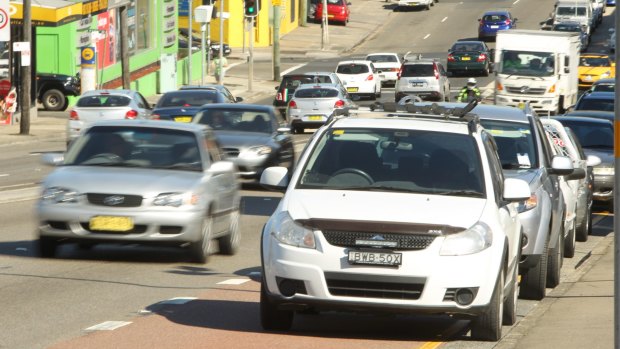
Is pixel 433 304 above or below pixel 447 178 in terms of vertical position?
below

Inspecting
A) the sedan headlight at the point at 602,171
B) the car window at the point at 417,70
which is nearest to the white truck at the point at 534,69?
the car window at the point at 417,70

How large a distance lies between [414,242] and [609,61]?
57032 millimetres

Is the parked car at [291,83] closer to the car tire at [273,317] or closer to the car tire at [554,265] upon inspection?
the car tire at [554,265]

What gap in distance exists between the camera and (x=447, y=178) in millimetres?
11766

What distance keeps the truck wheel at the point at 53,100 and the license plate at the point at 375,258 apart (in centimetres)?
4342

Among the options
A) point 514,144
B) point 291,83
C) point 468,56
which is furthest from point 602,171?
point 468,56

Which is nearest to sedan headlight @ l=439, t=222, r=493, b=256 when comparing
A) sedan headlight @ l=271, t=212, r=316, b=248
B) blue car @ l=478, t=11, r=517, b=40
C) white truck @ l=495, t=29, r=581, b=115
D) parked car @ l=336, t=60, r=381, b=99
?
sedan headlight @ l=271, t=212, r=316, b=248

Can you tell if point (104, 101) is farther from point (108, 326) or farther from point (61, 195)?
point (108, 326)

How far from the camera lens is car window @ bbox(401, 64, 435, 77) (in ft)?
189

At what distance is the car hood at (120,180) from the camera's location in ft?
51.7

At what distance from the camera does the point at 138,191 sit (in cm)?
1577

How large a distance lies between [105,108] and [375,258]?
86.1ft

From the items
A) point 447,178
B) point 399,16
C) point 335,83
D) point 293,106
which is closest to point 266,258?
point 447,178

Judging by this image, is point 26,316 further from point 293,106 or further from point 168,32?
point 168,32
